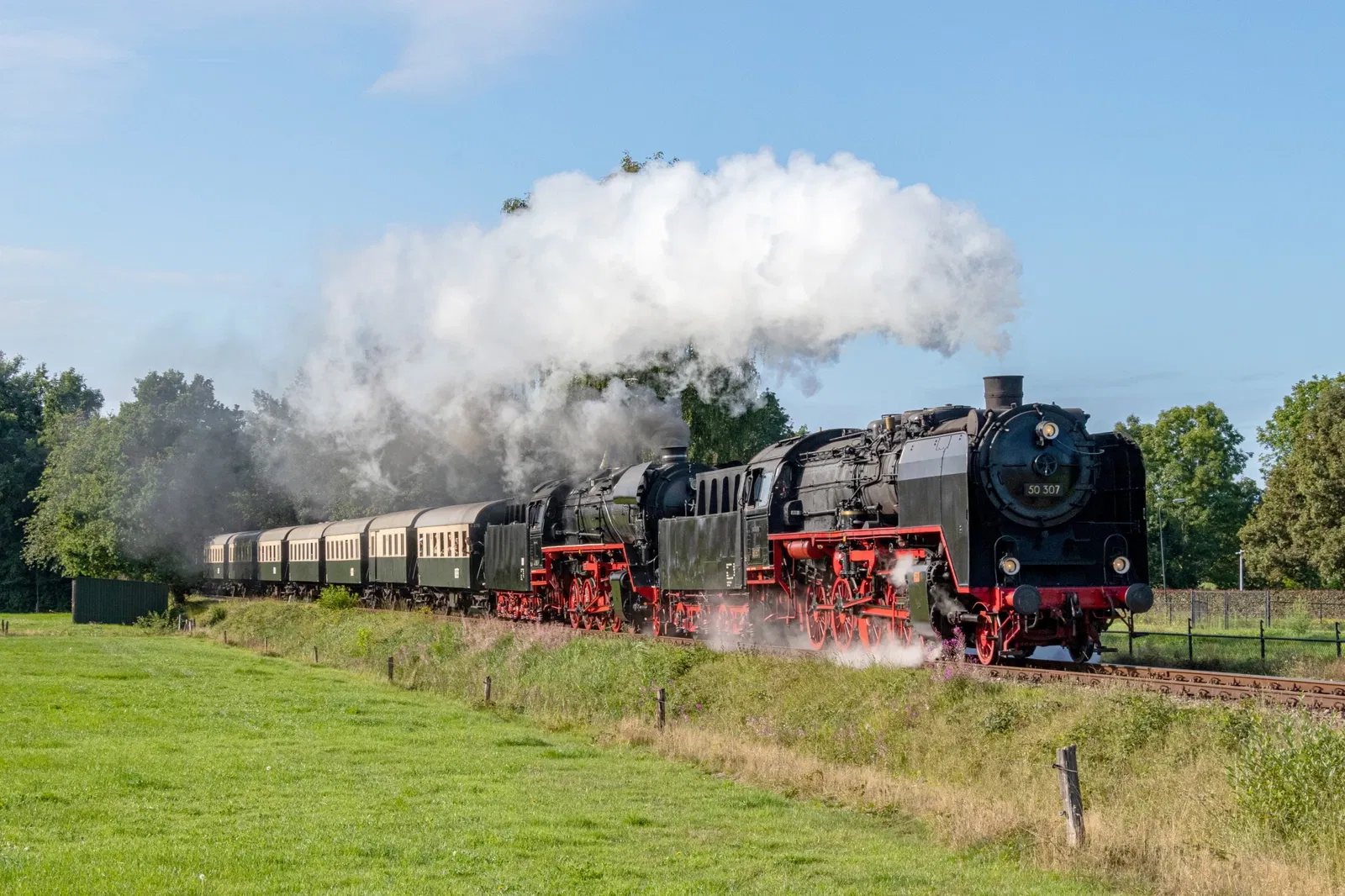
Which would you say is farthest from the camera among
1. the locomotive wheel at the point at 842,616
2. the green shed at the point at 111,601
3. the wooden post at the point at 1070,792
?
the green shed at the point at 111,601

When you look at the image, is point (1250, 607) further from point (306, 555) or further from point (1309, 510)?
point (306, 555)

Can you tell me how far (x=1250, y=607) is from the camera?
42.3 metres

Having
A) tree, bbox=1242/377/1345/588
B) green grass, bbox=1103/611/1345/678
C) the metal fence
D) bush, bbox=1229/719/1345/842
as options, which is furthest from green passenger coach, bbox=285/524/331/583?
bush, bbox=1229/719/1345/842

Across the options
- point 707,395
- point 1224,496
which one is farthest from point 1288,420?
point 707,395

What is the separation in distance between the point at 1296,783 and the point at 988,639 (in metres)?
8.04

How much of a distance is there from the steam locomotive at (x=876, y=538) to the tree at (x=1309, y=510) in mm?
34012

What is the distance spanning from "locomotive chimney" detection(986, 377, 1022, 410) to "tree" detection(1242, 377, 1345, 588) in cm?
3851

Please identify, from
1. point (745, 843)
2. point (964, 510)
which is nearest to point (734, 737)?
point (964, 510)

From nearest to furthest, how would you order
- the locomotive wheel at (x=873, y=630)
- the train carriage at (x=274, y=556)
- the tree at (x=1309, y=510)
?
1. the locomotive wheel at (x=873, y=630)
2. the tree at (x=1309, y=510)
3. the train carriage at (x=274, y=556)

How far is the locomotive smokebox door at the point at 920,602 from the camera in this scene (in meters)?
19.0

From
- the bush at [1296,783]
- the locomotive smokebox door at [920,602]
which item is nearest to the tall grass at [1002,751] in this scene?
the bush at [1296,783]

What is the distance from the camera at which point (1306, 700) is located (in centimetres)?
1469

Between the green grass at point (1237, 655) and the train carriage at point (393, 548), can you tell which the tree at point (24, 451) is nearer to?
the train carriage at point (393, 548)

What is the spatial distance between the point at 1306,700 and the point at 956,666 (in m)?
4.41
